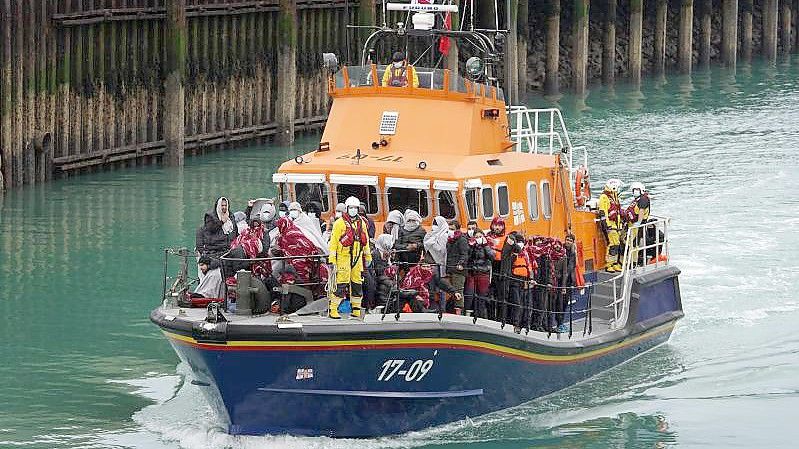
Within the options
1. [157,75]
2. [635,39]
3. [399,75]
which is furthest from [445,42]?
[635,39]

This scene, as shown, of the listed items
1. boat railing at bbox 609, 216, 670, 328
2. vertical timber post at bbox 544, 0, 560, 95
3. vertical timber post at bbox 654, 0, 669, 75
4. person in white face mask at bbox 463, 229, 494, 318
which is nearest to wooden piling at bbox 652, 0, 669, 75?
vertical timber post at bbox 654, 0, 669, 75

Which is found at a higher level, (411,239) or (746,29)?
(746,29)

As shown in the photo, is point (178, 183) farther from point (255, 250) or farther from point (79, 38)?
point (255, 250)

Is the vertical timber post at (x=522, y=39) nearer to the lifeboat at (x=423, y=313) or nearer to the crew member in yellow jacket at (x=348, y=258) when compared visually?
the lifeboat at (x=423, y=313)

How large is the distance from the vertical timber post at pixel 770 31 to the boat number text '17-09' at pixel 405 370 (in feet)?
151

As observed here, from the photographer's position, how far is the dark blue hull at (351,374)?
1566 centimetres

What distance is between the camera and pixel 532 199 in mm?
18688

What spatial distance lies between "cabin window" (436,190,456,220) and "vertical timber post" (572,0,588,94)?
31428 mm

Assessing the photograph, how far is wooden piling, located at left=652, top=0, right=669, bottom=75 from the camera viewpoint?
177 ft

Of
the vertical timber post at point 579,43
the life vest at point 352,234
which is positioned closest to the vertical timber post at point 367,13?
the vertical timber post at point 579,43

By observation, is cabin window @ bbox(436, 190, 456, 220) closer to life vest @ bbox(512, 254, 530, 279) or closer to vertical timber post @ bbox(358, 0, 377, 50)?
life vest @ bbox(512, 254, 530, 279)

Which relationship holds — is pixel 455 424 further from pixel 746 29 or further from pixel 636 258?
pixel 746 29

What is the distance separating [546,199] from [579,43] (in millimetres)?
29997

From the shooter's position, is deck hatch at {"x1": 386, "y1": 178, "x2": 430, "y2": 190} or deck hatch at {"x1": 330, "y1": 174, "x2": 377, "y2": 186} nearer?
deck hatch at {"x1": 386, "y1": 178, "x2": 430, "y2": 190}
